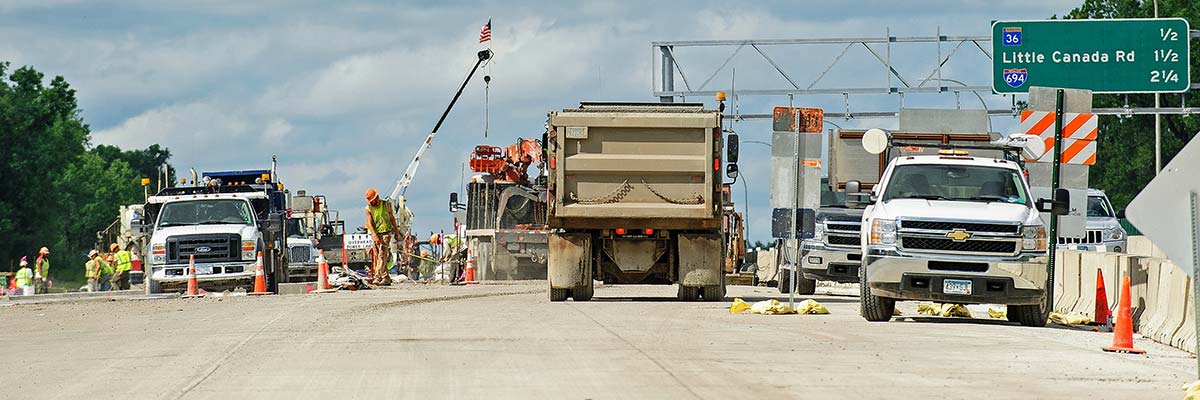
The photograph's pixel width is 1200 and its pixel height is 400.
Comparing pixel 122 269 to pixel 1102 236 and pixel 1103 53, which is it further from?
pixel 1102 236

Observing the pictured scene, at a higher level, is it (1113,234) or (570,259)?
(1113,234)

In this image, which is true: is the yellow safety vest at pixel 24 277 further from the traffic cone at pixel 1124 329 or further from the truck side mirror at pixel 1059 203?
the traffic cone at pixel 1124 329

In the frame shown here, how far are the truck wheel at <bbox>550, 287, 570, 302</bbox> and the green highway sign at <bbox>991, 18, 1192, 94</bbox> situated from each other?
19054mm

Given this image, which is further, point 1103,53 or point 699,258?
point 1103,53

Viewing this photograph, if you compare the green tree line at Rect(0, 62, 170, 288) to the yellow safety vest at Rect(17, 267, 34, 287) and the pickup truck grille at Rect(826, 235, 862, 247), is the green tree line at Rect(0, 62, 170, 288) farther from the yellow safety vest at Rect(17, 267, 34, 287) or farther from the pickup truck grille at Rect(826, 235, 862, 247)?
the pickup truck grille at Rect(826, 235, 862, 247)

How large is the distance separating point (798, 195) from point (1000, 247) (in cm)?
479

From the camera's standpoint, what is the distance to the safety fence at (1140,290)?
56.7ft

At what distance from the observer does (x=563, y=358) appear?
1458 centimetres

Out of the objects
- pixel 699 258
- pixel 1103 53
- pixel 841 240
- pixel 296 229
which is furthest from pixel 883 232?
pixel 296 229

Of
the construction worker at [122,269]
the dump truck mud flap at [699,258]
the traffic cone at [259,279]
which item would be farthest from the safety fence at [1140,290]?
the construction worker at [122,269]

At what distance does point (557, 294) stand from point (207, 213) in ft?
34.2

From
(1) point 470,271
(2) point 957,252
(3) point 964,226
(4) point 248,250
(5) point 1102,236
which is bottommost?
(1) point 470,271

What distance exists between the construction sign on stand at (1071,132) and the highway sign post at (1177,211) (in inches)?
416

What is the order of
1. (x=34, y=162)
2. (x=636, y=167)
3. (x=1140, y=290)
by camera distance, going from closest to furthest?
(x=1140, y=290), (x=636, y=167), (x=34, y=162)
